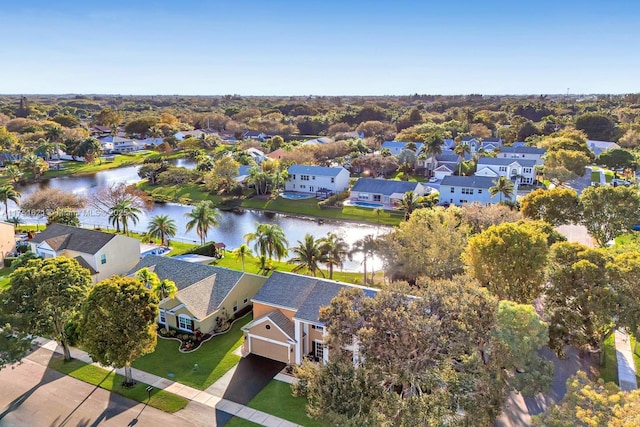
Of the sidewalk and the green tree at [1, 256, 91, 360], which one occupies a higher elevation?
the green tree at [1, 256, 91, 360]

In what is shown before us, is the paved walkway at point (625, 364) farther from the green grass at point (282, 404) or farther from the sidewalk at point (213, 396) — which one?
the sidewalk at point (213, 396)

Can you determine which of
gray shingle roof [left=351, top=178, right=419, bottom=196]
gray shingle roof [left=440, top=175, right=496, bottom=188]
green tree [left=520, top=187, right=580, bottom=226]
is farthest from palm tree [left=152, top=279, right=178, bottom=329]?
gray shingle roof [left=440, top=175, right=496, bottom=188]

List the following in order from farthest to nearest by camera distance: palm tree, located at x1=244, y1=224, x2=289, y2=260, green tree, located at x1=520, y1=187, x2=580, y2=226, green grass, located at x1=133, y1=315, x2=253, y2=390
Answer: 1. green tree, located at x1=520, y1=187, x2=580, y2=226
2. palm tree, located at x1=244, y1=224, x2=289, y2=260
3. green grass, located at x1=133, y1=315, x2=253, y2=390

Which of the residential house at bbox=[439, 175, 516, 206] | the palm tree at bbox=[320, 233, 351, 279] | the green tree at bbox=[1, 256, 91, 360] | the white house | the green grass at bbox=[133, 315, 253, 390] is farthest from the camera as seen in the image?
the white house

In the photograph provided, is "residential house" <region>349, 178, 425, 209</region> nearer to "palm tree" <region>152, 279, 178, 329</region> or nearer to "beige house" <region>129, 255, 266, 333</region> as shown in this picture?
"beige house" <region>129, 255, 266, 333</region>

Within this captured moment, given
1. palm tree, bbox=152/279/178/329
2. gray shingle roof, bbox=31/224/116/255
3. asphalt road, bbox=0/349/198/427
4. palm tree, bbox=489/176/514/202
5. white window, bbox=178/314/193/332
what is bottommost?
asphalt road, bbox=0/349/198/427

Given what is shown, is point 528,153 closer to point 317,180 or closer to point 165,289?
point 317,180
